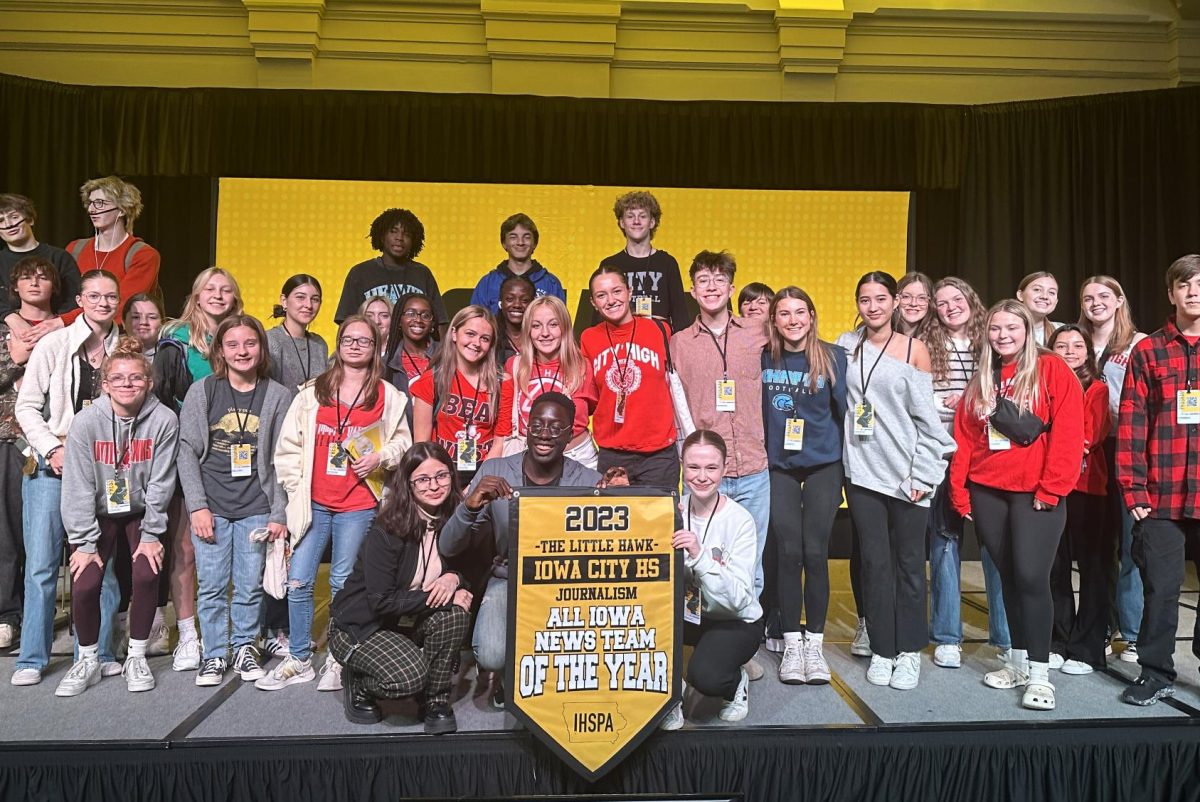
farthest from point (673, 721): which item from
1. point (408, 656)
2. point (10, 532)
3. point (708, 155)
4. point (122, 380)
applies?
point (708, 155)

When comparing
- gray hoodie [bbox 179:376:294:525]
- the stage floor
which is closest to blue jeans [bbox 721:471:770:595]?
the stage floor

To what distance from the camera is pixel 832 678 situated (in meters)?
3.28

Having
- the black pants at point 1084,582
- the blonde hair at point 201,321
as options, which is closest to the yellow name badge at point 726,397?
the black pants at point 1084,582

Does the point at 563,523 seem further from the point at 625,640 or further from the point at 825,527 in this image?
the point at 825,527

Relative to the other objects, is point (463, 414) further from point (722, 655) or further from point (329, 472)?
point (722, 655)

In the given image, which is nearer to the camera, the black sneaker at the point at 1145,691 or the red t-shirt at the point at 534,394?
the black sneaker at the point at 1145,691

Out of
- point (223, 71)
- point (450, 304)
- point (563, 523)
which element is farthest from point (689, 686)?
point (223, 71)

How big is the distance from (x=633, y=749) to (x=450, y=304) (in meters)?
3.94

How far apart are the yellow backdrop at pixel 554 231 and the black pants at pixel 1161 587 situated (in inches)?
127

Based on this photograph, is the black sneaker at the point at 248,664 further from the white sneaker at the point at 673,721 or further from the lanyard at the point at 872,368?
the lanyard at the point at 872,368

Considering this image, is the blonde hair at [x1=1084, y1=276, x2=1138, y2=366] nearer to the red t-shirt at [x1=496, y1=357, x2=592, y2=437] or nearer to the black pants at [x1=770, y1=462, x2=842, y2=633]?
the black pants at [x1=770, y1=462, x2=842, y2=633]

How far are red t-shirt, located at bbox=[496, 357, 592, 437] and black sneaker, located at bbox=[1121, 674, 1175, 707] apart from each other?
83.1 inches

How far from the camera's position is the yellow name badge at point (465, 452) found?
3361 mm

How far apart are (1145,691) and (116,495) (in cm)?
361
